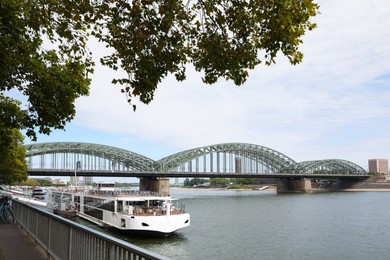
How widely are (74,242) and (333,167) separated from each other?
187813 mm

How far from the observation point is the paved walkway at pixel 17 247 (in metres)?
10.7

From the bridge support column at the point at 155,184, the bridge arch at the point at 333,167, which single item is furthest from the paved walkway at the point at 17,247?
the bridge arch at the point at 333,167

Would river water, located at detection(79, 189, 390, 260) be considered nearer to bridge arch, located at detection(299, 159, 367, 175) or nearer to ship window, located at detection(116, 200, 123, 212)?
ship window, located at detection(116, 200, 123, 212)

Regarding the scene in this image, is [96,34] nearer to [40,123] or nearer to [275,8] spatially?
[275,8]

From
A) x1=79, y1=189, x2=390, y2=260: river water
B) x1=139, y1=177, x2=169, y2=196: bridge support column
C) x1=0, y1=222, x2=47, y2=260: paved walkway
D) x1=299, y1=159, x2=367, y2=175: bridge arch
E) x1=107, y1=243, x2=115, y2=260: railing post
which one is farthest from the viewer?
x1=299, y1=159, x2=367, y2=175: bridge arch

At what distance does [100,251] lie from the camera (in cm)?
671

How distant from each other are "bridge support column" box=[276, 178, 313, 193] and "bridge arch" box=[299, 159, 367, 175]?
17.3 metres

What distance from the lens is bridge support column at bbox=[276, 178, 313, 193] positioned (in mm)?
151625

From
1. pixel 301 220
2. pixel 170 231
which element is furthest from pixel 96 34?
pixel 301 220

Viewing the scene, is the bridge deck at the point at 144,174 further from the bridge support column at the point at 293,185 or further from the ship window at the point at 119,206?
the ship window at the point at 119,206

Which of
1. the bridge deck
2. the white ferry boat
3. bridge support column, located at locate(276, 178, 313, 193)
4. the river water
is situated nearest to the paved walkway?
the river water

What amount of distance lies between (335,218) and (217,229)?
59.2 feet

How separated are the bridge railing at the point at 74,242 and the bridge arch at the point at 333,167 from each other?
6553 inches

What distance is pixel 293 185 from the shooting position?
154250 mm
